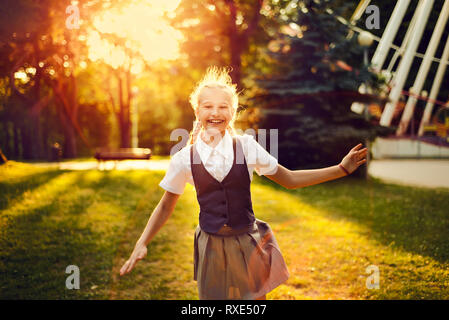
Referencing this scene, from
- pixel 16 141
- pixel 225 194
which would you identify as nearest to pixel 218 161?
pixel 225 194

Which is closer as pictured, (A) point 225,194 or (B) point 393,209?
(A) point 225,194

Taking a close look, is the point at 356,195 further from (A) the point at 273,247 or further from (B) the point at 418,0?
(A) the point at 273,247

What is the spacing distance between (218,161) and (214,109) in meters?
0.27

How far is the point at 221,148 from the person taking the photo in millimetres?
1872

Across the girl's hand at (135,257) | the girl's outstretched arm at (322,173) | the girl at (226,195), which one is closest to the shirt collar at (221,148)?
the girl at (226,195)

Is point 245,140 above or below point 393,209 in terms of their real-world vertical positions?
above

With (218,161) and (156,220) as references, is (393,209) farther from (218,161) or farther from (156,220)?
(156,220)

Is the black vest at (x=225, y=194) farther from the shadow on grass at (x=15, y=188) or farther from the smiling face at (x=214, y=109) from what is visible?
the shadow on grass at (x=15, y=188)

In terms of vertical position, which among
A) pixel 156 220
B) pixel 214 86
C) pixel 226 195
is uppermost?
pixel 214 86

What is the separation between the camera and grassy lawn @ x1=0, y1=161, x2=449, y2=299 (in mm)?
3689

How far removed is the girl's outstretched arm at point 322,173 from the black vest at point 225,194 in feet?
0.67

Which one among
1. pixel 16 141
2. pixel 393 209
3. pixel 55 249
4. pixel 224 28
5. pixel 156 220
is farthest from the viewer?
pixel 224 28

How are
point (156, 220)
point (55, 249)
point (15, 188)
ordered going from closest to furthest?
point (156, 220) < point (15, 188) < point (55, 249)

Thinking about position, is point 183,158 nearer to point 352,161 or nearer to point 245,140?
point 245,140
